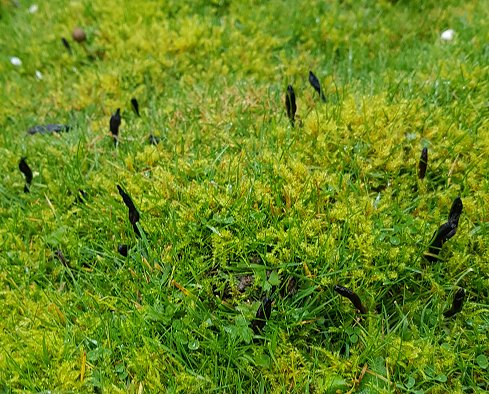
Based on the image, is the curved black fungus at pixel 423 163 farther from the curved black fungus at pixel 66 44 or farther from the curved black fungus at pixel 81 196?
the curved black fungus at pixel 66 44

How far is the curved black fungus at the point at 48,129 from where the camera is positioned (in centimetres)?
435

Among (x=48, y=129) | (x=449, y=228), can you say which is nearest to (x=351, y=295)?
(x=449, y=228)

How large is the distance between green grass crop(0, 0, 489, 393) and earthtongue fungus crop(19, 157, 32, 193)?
5cm

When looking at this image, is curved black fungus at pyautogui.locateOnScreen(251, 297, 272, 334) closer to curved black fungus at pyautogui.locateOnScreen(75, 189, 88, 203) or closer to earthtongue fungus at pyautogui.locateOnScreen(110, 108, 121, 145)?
curved black fungus at pyautogui.locateOnScreen(75, 189, 88, 203)

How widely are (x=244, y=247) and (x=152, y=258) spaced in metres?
0.54

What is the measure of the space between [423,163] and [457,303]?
0.94 m

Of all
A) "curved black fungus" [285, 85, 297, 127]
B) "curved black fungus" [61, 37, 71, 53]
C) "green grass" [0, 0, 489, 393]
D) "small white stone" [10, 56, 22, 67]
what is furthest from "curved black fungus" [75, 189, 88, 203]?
"small white stone" [10, 56, 22, 67]

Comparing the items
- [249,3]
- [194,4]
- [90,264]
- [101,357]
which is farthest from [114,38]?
[101,357]

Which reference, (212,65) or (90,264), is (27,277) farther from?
(212,65)

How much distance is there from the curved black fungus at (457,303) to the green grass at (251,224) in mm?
54

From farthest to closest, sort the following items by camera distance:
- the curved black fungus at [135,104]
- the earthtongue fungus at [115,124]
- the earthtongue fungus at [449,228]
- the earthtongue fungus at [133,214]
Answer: the curved black fungus at [135,104] → the earthtongue fungus at [115,124] → the earthtongue fungus at [133,214] → the earthtongue fungus at [449,228]

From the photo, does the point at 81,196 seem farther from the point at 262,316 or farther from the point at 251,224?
the point at 262,316

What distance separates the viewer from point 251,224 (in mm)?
→ 3053

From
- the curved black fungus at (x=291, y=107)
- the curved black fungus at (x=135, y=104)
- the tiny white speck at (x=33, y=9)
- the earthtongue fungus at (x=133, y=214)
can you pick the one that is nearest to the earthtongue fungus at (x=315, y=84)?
the curved black fungus at (x=291, y=107)
